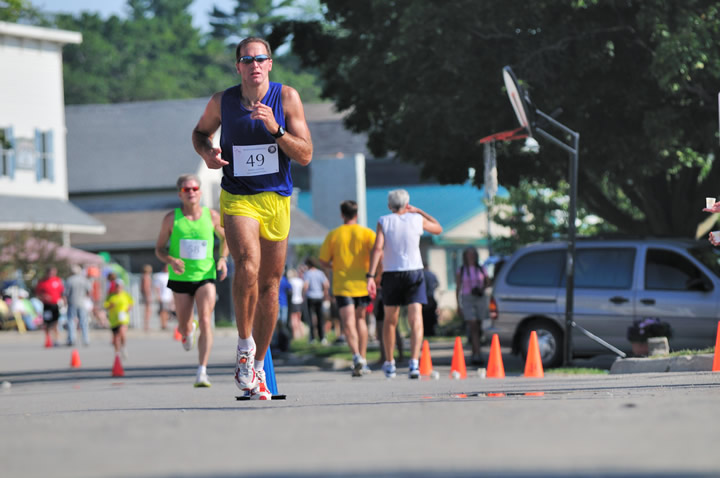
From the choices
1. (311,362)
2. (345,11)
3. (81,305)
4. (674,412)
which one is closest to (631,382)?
(674,412)

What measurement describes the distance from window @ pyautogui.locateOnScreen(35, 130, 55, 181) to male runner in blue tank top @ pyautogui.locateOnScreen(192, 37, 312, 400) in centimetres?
3875

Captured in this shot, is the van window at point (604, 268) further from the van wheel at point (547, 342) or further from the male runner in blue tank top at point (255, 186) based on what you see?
the male runner in blue tank top at point (255, 186)

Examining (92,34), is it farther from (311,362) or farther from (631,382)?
(631,382)

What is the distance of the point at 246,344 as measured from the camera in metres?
8.12

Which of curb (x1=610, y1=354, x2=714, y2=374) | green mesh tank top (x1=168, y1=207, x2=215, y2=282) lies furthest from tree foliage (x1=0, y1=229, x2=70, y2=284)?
curb (x1=610, y1=354, x2=714, y2=374)

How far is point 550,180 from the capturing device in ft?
71.2

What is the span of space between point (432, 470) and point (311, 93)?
95.5 m

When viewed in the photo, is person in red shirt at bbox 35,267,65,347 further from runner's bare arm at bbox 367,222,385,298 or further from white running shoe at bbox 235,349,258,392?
white running shoe at bbox 235,349,258,392

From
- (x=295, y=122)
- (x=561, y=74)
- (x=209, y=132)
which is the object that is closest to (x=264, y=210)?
(x=295, y=122)

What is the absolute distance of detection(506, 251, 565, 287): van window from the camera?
55.1 feet

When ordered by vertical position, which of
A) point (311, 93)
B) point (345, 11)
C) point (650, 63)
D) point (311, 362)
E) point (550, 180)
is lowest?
point (311, 362)

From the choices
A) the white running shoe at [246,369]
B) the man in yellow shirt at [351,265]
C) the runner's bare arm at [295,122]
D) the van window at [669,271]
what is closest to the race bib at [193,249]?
the man in yellow shirt at [351,265]

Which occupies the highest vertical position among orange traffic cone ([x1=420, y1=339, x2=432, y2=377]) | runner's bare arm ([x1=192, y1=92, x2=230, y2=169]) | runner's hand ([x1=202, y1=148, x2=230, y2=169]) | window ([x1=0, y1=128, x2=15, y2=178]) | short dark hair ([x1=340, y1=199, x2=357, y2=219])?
window ([x1=0, y1=128, x2=15, y2=178])

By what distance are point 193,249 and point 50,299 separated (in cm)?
1825
